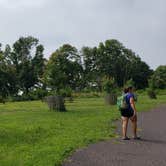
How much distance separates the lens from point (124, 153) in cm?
1298

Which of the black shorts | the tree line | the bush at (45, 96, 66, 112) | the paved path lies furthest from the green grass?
the tree line

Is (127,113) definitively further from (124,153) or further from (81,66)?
(81,66)

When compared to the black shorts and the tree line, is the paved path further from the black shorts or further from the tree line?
the tree line

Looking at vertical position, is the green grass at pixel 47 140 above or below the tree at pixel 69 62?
below

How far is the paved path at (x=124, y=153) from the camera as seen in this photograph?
11.5 metres

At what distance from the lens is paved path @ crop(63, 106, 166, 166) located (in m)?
11.5

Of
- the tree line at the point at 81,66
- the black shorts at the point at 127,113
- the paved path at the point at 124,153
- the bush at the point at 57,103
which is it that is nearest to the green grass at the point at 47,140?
the paved path at the point at 124,153

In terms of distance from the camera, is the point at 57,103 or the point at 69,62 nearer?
the point at 57,103

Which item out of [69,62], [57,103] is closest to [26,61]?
[69,62]

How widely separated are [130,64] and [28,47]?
82.3 feet

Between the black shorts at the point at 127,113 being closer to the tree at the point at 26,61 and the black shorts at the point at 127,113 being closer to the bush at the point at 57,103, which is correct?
the bush at the point at 57,103

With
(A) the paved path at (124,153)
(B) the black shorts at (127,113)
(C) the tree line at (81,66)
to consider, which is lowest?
(A) the paved path at (124,153)

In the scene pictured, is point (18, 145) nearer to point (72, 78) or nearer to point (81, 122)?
point (81, 122)

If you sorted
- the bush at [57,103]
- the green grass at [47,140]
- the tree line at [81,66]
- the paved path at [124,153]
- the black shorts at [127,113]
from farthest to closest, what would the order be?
the tree line at [81,66]
the bush at [57,103]
the black shorts at [127,113]
the green grass at [47,140]
the paved path at [124,153]
